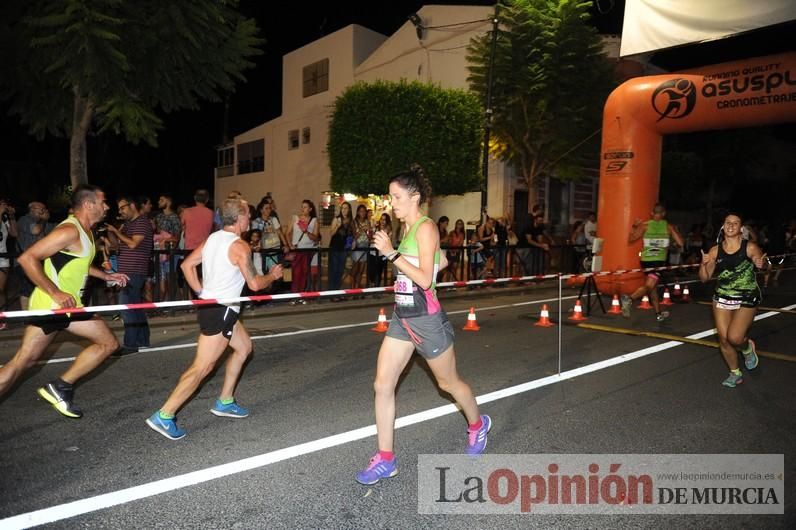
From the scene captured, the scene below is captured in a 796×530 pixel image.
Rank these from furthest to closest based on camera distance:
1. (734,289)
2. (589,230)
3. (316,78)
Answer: (316,78) → (589,230) → (734,289)

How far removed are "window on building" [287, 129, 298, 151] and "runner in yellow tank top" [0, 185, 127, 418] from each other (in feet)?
101

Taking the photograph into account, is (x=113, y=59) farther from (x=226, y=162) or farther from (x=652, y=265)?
(x=226, y=162)

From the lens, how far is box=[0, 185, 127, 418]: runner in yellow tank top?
4316 mm

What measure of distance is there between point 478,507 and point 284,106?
116ft

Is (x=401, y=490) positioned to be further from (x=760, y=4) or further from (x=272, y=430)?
(x=760, y=4)

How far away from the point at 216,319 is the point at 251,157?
37.1 meters

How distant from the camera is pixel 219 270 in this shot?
4523mm

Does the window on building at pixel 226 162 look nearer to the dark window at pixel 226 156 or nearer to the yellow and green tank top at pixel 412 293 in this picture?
the dark window at pixel 226 156

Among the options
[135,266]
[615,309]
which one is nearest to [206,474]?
[135,266]

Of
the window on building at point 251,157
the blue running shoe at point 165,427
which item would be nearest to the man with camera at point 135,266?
the blue running shoe at point 165,427

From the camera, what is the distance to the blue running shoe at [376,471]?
363cm

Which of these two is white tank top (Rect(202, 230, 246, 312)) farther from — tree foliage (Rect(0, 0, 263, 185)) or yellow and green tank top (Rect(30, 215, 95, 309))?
tree foliage (Rect(0, 0, 263, 185))

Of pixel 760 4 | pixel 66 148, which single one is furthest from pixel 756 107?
pixel 66 148

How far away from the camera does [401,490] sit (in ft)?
11.8
